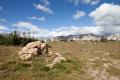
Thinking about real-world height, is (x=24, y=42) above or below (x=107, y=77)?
above

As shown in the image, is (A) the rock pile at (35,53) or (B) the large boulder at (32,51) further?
(B) the large boulder at (32,51)

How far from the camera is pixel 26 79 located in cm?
2041

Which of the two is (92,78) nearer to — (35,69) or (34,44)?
(35,69)

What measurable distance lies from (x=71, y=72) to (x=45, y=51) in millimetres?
14130

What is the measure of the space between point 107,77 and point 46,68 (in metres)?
8.08

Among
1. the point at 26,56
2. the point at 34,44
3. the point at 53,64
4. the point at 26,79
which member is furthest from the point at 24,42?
the point at 26,79

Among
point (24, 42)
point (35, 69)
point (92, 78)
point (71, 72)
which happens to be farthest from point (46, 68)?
point (24, 42)

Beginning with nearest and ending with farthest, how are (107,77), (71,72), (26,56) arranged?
1. (107,77)
2. (71,72)
3. (26,56)

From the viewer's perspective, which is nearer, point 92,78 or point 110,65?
point 92,78

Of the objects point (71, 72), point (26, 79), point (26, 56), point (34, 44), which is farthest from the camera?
point (34, 44)

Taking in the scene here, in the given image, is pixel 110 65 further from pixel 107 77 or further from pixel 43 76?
pixel 43 76

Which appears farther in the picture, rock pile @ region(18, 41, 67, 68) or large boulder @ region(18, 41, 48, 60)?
large boulder @ region(18, 41, 48, 60)

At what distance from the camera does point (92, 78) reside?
69.7ft

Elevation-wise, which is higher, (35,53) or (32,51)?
(32,51)
